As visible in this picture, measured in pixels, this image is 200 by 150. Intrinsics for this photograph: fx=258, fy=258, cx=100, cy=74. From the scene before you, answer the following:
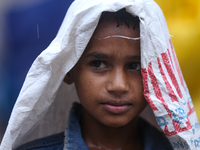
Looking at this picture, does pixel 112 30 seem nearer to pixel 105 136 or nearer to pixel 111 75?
pixel 111 75

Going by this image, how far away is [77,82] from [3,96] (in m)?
0.42

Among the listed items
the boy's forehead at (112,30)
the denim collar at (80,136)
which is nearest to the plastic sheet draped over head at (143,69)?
the boy's forehead at (112,30)

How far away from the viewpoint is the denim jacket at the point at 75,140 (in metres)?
0.96

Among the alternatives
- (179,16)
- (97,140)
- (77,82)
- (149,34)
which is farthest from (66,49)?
(179,16)

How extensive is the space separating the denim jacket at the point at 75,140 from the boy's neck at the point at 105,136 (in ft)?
0.16

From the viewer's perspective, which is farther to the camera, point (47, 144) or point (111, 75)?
point (47, 144)

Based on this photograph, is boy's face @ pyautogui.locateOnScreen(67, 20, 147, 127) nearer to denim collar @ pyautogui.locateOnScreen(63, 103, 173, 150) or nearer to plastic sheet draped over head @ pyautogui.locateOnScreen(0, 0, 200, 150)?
plastic sheet draped over head @ pyautogui.locateOnScreen(0, 0, 200, 150)

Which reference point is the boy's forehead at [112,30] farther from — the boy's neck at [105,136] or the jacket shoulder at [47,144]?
the jacket shoulder at [47,144]

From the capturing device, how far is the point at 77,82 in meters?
0.92

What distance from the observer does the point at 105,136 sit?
1.02 m

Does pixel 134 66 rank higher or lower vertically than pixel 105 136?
higher

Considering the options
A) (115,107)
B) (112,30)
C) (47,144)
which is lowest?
(47,144)

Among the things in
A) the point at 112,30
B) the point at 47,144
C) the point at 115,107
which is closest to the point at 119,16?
the point at 112,30

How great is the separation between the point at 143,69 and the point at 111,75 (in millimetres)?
107
